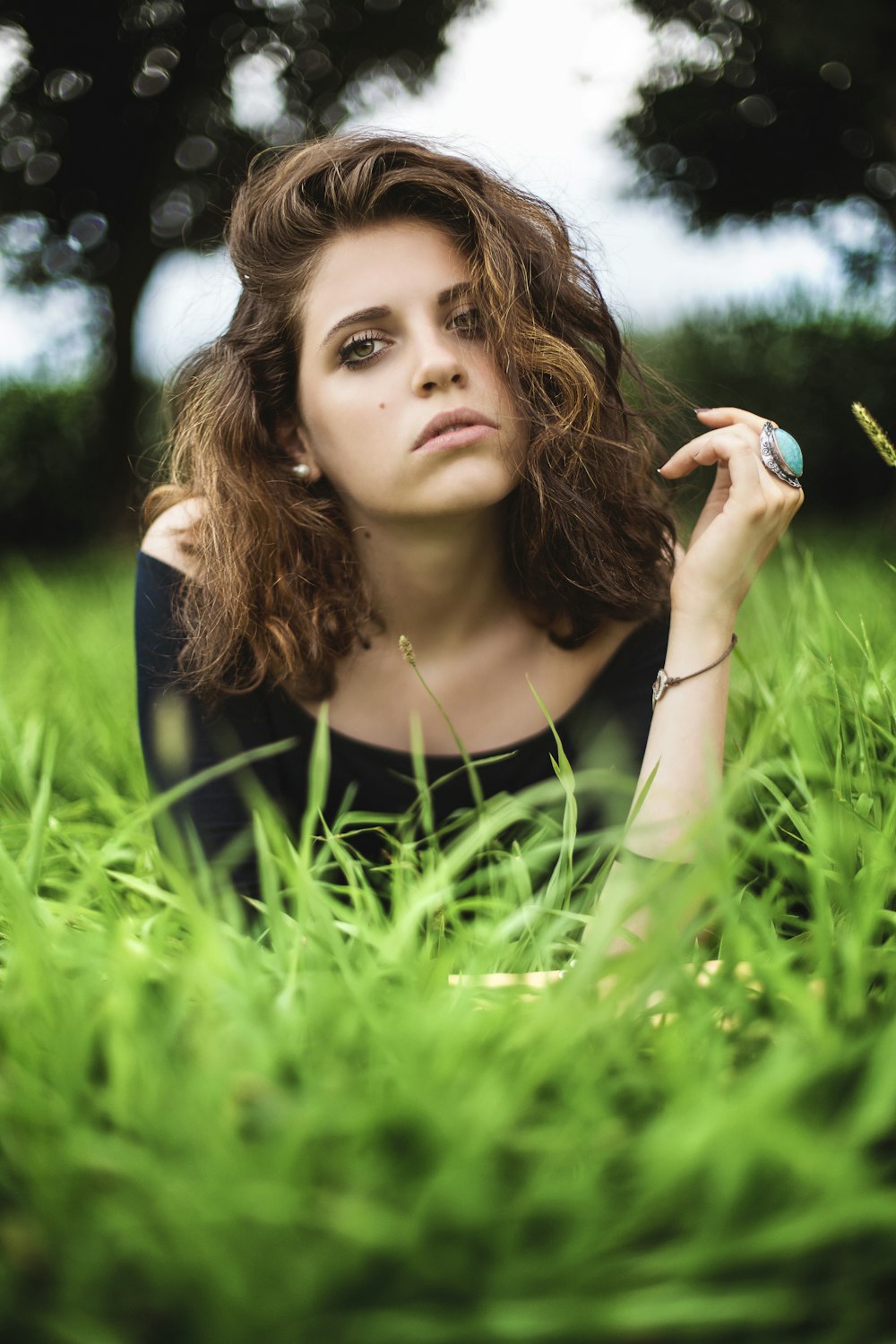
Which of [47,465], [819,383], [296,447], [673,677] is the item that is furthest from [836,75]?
[673,677]

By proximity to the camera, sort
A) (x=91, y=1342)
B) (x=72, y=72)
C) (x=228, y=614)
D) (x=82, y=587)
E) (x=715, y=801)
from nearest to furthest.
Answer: (x=91, y=1342), (x=715, y=801), (x=228, y=614), (x=82, y=587), (x=72, y=72)

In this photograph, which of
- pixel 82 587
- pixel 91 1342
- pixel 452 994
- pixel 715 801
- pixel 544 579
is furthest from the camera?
pixel 82 587

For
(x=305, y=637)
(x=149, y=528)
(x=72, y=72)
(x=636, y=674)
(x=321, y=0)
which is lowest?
(x=636, y=674)

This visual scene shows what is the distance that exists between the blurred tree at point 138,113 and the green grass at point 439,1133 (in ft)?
26.1

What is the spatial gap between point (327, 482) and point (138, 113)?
7.65 metres

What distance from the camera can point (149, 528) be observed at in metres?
2.21

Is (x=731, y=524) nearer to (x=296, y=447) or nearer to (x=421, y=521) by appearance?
(x=421, y=521)

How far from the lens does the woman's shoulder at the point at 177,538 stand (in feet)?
6.64

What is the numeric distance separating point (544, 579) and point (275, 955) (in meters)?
1.15

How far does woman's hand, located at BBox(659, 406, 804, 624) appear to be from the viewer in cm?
165

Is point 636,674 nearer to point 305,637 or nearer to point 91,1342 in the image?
point 305,637

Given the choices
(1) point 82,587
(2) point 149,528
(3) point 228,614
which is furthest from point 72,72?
(3) point 228,614

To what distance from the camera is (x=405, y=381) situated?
1.65 m

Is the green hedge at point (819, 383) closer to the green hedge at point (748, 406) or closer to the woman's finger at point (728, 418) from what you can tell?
the green hedge at point (748, 406)
